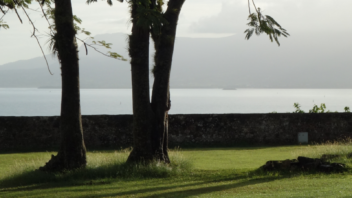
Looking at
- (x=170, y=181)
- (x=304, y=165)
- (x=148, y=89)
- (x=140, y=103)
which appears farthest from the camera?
(x=148, y=89)

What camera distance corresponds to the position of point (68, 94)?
1125cm

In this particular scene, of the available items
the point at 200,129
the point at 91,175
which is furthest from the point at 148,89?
the point at 200,129

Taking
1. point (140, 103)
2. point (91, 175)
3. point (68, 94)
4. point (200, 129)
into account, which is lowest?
point (91, 175)

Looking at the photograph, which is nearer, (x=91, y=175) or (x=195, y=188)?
(x=195, y=188)

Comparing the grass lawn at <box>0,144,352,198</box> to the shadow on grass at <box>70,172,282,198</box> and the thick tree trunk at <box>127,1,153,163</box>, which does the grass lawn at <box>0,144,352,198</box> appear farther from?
the thick tree trunk at <box>127,1,153,163</box>

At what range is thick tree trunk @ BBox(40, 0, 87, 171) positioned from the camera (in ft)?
36.8

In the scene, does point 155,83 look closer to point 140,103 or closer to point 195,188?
point 140,103

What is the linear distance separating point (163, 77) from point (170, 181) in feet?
10.2

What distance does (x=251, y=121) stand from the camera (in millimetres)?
18766

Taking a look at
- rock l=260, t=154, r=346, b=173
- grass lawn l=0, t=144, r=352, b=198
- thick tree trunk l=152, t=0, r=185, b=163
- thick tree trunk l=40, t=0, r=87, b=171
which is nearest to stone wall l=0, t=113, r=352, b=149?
grass lawn l=0, t=144, r=352, b=198

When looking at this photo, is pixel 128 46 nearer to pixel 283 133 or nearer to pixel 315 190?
pixel 315 190

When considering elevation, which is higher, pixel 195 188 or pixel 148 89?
pixel 148 89

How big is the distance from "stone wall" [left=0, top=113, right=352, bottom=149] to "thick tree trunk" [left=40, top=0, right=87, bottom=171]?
6560 millimetres

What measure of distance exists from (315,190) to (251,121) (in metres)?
10.7
